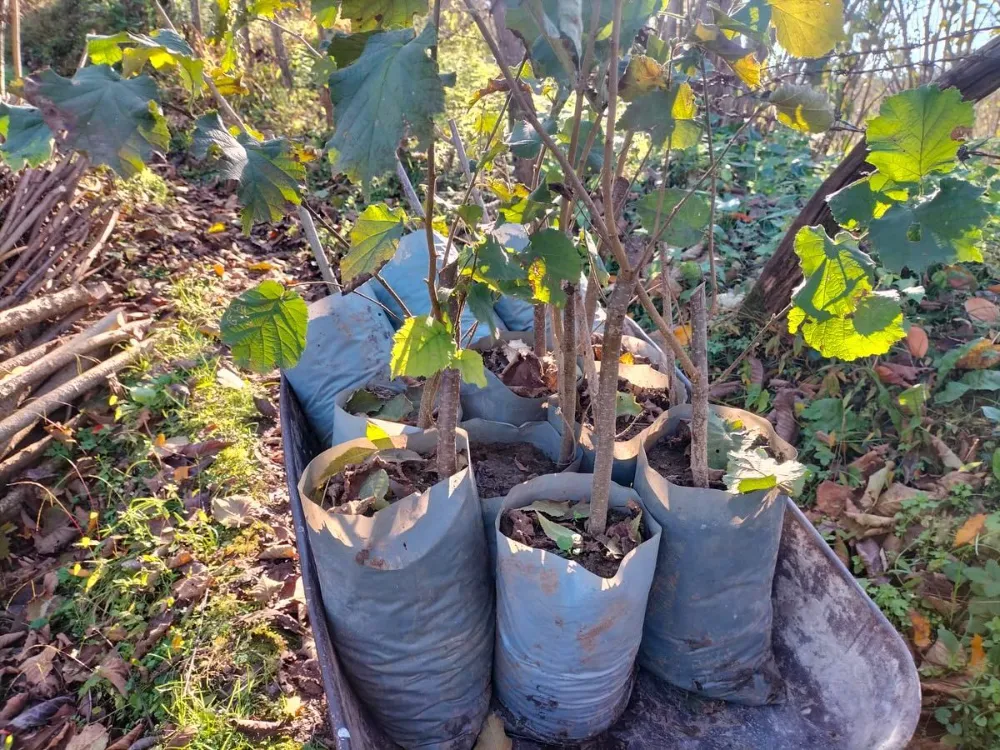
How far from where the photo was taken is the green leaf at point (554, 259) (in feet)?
4.21

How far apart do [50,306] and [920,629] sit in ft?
11.6

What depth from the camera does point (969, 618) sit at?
181 cm

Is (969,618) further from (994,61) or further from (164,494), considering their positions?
(164,494)

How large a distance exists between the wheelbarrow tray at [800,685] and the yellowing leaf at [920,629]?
48 centimetres

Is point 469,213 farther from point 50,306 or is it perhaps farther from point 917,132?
point 50,306

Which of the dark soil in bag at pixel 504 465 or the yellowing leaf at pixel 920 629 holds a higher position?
the dark soil in bag at pixel 504 465

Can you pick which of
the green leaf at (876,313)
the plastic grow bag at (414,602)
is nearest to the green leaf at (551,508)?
the plastic grow bag at (414,602)

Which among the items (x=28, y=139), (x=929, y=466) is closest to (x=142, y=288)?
(x=28, y=139)

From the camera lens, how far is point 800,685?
1.60m

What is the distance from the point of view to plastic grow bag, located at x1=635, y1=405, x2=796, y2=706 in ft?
4.77

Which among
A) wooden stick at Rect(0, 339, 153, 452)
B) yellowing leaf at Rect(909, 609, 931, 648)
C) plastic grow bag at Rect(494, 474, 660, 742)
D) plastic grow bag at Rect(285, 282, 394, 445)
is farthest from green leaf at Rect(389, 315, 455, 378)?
wooden stick at Rect(0, 339, 153, 452)

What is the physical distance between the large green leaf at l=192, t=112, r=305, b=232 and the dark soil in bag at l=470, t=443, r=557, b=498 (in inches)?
33.5

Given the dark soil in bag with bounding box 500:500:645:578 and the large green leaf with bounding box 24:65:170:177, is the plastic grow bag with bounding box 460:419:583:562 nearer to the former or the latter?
the dark soil in bag with bounding box 500:500:645:578

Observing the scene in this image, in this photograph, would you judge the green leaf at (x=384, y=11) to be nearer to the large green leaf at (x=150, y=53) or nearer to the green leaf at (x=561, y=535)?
the large green leaf at (x=150, y=53)
